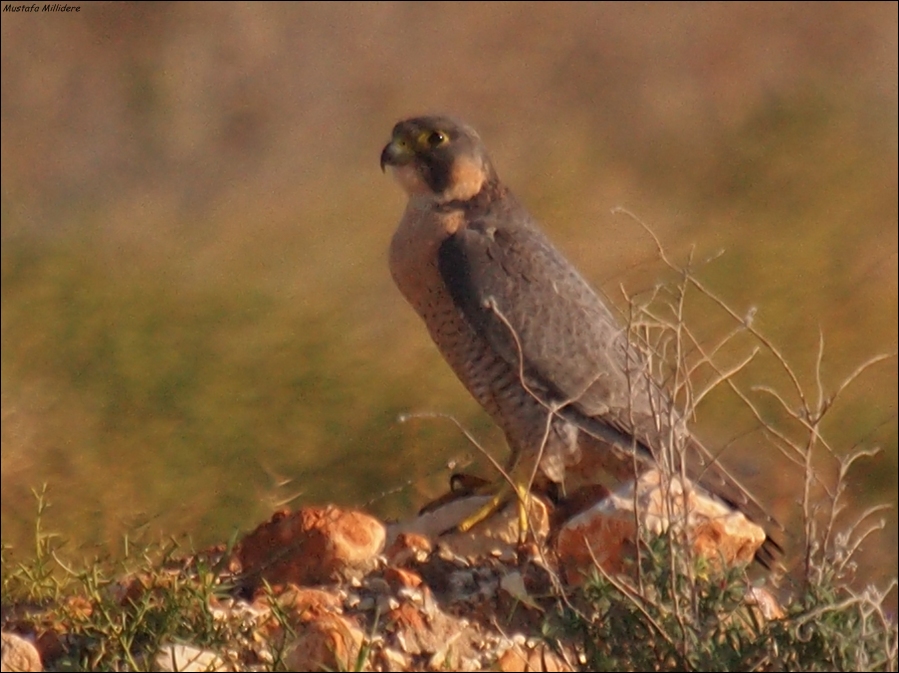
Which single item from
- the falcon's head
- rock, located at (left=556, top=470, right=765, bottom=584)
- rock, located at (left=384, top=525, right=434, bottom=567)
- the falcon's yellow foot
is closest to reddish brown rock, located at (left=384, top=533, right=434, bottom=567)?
rock, located at (left=384, top=525, right=434, bottom=567)

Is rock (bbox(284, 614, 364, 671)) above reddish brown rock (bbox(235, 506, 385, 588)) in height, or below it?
above

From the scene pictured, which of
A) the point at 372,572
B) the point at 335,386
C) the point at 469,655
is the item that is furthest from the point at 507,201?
the point at 335,386

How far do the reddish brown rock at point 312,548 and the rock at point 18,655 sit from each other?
553 mm

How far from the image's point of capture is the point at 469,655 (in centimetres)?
305

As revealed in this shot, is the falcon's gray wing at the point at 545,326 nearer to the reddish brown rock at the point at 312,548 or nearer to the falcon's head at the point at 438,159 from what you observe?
the falcon's head at the point at 438,159

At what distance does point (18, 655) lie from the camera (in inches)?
113

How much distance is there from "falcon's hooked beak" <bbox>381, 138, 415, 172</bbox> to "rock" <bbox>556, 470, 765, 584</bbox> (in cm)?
121

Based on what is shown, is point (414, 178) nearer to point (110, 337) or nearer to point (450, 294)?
point (450, 294)

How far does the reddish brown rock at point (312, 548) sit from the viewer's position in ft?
11.0

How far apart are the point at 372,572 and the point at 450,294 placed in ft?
3.17

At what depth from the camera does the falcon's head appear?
420 centimetres

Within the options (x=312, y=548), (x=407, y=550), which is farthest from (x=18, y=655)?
(x=407, y=550)

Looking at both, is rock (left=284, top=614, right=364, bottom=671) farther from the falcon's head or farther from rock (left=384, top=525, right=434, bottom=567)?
the falcon's head

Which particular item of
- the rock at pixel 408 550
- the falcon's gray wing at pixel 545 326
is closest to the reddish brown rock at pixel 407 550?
the rock at pixel 408 550
